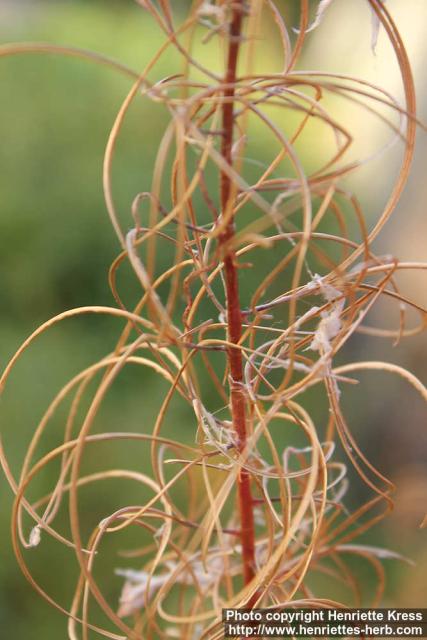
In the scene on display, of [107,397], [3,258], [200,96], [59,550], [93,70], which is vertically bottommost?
[59,550]

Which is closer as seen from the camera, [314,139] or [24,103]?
[24,103]

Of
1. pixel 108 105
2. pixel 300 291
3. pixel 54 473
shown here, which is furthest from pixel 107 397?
pixel 300 291

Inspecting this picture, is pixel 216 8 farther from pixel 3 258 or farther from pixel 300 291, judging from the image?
pixel 3 258

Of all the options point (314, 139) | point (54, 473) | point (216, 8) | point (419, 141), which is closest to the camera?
point (216, 8)

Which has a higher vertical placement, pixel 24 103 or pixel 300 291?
pixel 24 103

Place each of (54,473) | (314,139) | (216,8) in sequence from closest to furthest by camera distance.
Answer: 1. (216,8)
2. (54,473)
3. (314,139)

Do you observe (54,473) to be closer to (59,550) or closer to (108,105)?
(59,550)
